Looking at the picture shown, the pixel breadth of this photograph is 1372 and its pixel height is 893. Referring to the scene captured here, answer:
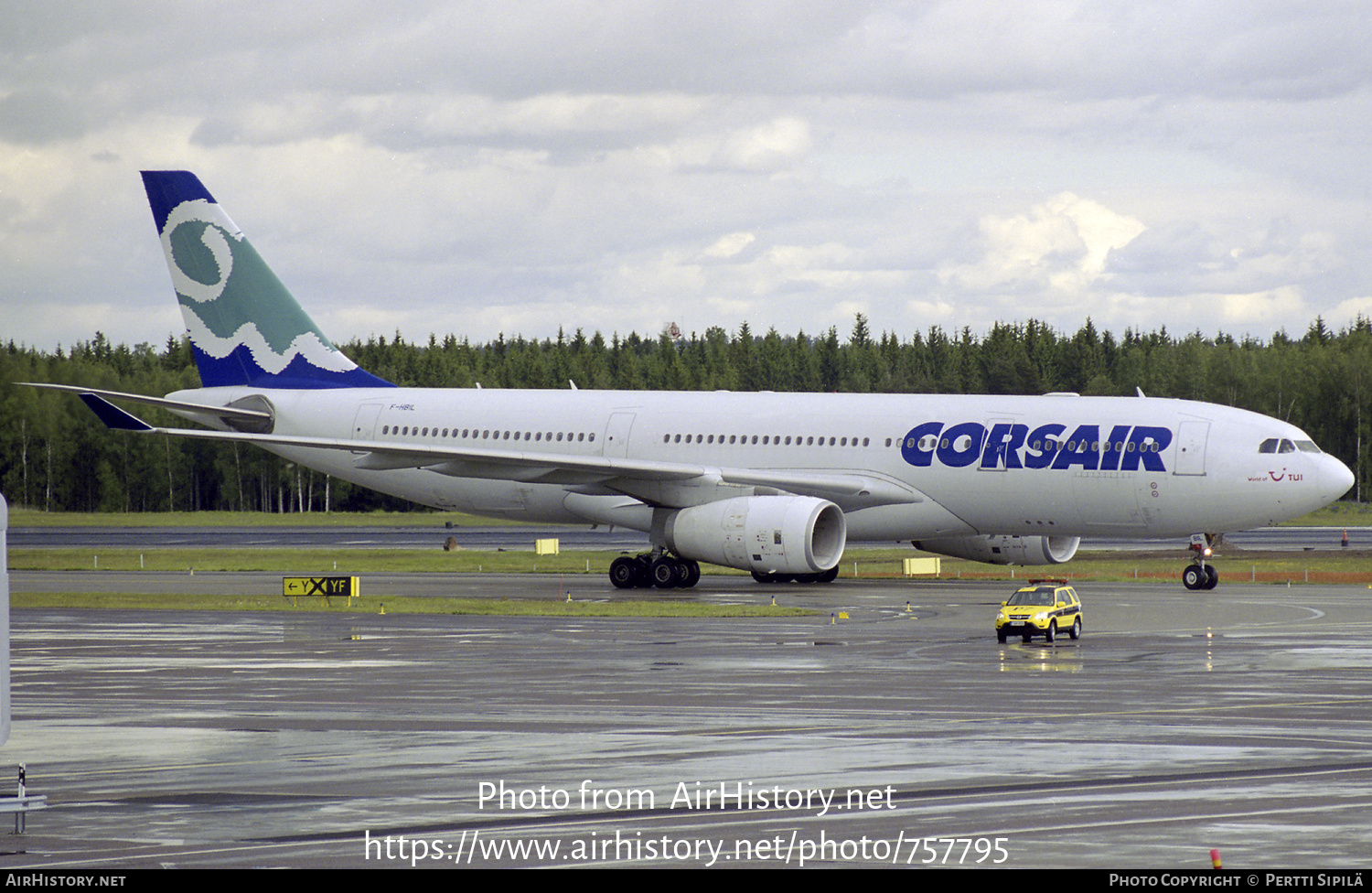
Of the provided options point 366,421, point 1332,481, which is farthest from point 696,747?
point 366,421

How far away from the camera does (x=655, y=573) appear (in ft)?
155

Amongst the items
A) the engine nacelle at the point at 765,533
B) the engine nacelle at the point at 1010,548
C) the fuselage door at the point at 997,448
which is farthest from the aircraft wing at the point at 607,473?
the engine nacelle at the point at 1010,548

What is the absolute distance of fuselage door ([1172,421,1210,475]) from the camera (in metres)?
43.0

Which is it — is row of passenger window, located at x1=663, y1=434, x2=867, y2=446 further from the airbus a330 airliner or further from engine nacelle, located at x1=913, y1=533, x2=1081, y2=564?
engine nacelle, located at x1=913, y1=533, x2=1081, y2=564

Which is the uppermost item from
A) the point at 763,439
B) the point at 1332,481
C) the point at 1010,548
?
A: the point at 763,439

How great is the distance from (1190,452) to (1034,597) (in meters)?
13.0

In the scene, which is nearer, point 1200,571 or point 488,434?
point 1200,571

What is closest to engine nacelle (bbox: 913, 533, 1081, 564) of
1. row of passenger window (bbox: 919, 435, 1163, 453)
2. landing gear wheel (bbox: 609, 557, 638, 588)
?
row of passenger window (bbox: 919, 435, 1163, 453)

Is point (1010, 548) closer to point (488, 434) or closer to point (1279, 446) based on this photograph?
point (1279, 446)

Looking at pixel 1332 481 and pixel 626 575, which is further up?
pixel 1332 481

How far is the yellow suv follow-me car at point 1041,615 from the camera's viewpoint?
30781 millimetres

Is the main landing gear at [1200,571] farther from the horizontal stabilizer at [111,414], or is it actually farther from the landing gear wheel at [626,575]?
the horizontal stabilizer at [111,414]

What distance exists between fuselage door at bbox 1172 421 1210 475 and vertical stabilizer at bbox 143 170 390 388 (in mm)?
25207

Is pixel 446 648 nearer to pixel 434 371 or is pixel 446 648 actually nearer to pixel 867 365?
pixel 434 371
